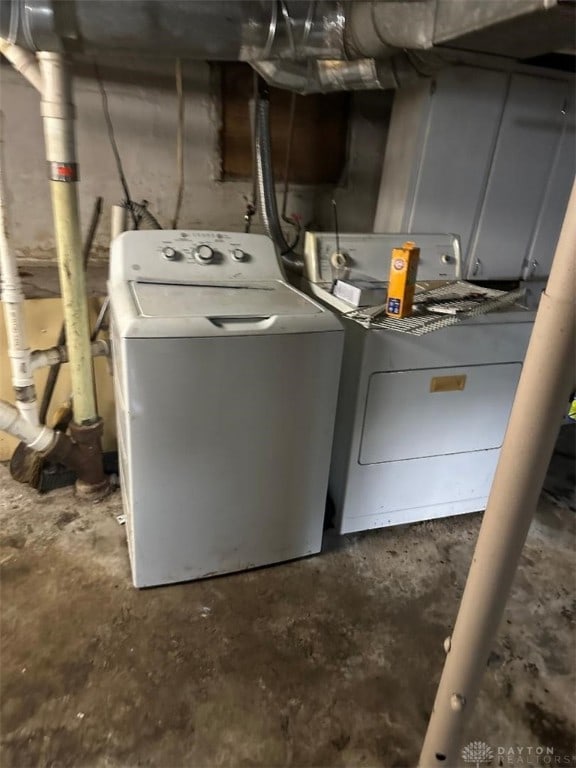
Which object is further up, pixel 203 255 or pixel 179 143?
pixel 179 143

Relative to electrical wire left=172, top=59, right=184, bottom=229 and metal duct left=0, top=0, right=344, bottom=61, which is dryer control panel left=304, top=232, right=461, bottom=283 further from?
electrical wire left=172, top=59, right=184, bottom=229

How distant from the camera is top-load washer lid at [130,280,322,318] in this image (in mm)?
1582

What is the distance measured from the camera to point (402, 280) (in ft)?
5.80

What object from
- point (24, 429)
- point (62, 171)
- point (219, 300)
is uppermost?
point (62, 171)

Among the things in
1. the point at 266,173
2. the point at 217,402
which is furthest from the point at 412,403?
the point at 266,173

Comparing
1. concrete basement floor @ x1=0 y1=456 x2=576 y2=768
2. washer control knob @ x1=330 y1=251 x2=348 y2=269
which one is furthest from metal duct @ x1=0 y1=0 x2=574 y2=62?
concrete basement floor @ x1=0 y1=456 x2=576 y2=768

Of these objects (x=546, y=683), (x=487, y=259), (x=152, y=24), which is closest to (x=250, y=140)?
(x=152, y=24)

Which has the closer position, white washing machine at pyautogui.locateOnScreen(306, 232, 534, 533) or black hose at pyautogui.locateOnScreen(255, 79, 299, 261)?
white washing machine at pyautogui.locateOnScreen(306, 232, 534, 533)

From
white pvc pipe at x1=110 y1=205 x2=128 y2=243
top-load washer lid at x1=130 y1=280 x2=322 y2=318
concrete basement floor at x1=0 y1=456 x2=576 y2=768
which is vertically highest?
white pvc pipe at x1=110 y1=205 x2=128 y2=243

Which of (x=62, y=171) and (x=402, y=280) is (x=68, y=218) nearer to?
(x=62, y=171)

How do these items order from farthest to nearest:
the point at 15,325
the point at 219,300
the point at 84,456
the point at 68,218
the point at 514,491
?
1. the point at 84,456
2. the point at 15,325
3. the point at 68,218
4. the point at 219,300
5. the point at 514,491

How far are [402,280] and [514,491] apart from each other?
3.19 ft

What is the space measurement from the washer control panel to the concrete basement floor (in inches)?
40.6

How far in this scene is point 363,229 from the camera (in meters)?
3.09
